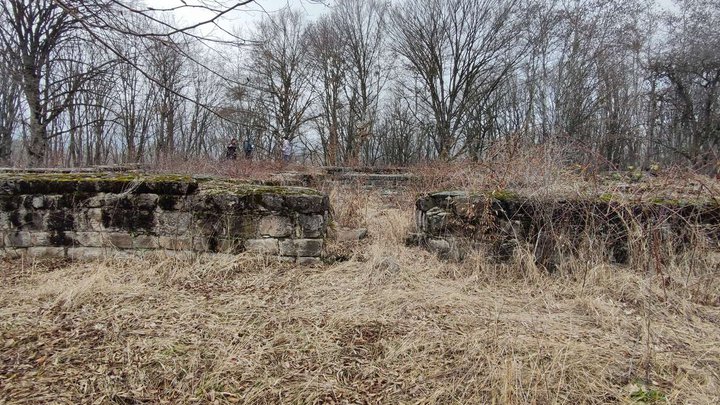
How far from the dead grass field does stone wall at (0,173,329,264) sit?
22cm

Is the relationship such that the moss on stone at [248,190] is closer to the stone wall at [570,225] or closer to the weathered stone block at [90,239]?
the weathered stone block at [90,239]

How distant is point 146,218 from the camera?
3598 millimetres

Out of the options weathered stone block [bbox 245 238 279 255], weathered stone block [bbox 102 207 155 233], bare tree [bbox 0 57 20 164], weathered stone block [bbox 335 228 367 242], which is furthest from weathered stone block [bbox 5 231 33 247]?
bare tree [bbox 0 57 20 164]

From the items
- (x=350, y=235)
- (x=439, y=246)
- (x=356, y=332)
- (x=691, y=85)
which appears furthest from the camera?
(x=691, y=85)

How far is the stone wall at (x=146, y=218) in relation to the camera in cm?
357

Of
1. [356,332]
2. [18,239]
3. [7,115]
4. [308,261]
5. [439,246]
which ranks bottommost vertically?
[356,332]

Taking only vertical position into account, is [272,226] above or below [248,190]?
below

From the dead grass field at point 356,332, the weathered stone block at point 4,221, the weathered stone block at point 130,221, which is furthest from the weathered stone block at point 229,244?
the weathered stone block at point 4,221

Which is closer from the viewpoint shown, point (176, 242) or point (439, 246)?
point (176, 242)

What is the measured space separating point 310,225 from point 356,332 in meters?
1.47

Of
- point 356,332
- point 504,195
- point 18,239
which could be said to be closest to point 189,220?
point 18,239

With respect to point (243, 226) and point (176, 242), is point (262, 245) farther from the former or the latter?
point (176, 242)

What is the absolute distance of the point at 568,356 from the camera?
6.64ft

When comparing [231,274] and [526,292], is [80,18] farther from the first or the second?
[526,292]
